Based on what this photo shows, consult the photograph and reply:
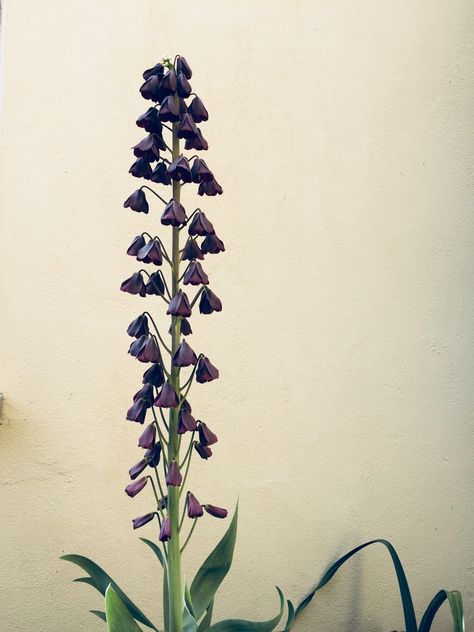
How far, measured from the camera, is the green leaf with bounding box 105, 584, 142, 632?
101 centimetres

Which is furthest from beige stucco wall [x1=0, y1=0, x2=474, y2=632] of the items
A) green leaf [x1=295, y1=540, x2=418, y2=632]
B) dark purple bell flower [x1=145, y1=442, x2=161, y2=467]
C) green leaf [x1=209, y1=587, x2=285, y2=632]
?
dark purple bell flower [x1=145, y1=442, x2=161, y2=467]

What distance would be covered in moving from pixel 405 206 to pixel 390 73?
345 mm

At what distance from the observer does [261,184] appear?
164 centimetres

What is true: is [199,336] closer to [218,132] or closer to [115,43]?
[218,132]

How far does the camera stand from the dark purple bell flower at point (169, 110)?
3.38 ft

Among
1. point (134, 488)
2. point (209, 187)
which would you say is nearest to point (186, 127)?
point (209, 187)

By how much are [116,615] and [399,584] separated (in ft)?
2.46

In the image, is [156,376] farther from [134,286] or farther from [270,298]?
[270,298]

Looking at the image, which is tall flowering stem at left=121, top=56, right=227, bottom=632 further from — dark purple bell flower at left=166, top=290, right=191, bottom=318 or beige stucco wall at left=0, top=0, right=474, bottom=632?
beige stucco wall at left=0, top=0, right=474, bottom=632

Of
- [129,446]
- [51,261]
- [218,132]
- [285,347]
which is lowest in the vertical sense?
[129,446]

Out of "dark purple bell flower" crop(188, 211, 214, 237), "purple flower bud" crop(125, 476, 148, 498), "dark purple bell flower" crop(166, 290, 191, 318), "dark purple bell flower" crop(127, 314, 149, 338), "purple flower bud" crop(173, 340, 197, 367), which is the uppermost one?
"dark purple bell flower" crop(188, 211, 214, 237)

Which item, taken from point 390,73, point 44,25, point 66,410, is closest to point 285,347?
point 66,410

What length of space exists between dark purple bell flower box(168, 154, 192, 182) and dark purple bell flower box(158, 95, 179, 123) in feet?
0.20

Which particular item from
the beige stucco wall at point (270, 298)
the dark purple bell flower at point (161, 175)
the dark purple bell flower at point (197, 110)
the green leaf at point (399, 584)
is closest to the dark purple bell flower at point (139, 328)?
the dark purple bell flower at point (161, 175)
